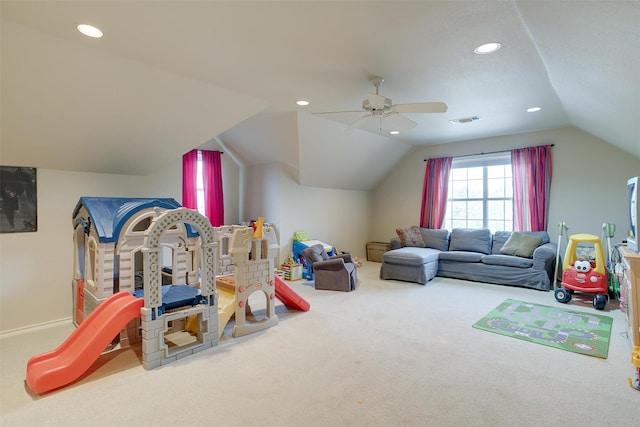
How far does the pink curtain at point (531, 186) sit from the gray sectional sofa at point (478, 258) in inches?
12.0

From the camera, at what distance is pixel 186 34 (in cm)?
237

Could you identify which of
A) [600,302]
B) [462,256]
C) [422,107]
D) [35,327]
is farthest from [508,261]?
[35,327]

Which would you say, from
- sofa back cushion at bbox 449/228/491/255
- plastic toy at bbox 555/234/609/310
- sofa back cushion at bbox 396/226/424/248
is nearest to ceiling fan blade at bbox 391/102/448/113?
plastic toy at bbox 555/234/609/310

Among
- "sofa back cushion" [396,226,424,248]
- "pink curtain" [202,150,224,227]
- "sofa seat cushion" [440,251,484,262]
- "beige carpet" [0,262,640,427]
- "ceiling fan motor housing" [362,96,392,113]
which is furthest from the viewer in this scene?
"sofa back cushion" [396,226,424,248]

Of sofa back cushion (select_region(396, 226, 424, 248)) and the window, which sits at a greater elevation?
the window

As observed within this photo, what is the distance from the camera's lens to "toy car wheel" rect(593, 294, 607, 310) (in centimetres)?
378

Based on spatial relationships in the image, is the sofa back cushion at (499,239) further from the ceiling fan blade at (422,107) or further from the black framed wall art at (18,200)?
the black framed wall art at (18,200)

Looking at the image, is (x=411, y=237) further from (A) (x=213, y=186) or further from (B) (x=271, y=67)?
(B) (x=271, y=67)

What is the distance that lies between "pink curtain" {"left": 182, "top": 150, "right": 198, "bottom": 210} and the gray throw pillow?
17.4 ft

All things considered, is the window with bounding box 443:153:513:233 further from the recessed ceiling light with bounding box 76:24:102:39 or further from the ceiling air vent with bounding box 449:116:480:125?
the recessed ceiling light with bounding box 76:24:102:39

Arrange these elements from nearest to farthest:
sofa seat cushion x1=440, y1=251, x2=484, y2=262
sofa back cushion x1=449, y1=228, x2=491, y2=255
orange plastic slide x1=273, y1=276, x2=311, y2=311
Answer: orange plastic slide x1=273, y1=276, x2=311, y2=311
sofa seat cushion x1=440, y1=251, x2=484, y2=262
sofa back cushion x1=449, y1=228, x2=491, y2=255

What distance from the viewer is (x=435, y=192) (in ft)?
21.3

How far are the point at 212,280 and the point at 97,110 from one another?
2.02m

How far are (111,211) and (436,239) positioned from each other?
17.1ft
